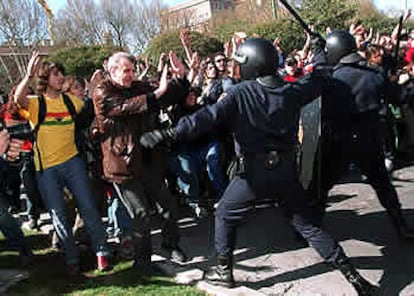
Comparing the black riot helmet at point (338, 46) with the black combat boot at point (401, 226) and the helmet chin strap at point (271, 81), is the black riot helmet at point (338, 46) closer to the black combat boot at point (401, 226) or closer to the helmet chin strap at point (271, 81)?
the helmet chin strap at point (271, 81)

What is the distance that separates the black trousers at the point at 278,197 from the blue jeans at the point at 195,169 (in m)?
2.15

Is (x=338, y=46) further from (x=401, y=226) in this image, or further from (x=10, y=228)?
(x=10, y=228)

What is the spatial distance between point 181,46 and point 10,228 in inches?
741

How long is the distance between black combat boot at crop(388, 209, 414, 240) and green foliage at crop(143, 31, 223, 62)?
1612cm

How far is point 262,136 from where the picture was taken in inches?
149

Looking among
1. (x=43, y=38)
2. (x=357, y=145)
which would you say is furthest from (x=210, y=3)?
(x=357, y=145)

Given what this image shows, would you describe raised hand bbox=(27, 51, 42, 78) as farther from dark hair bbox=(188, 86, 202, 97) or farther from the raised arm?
dark hair bbox=(188, 86, 202, 97)

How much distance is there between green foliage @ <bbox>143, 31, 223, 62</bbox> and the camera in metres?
21.0

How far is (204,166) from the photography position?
6.24 meters

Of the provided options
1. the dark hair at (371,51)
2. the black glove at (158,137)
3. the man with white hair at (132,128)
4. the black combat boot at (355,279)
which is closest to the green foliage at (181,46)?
the dark hair at (371,51)

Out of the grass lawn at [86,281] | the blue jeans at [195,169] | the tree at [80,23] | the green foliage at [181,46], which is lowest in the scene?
the grass lawn at [86,281]

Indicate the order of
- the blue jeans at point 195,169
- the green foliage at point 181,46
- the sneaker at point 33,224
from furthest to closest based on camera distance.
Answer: the green foliage at point 181,46 → the sneaker at point 33,224 → the blue jeans at point 195,169

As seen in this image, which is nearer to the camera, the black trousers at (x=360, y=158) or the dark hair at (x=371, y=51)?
the black trousers at (x=360, y=158)

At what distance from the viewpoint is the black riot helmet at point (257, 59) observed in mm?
3807
